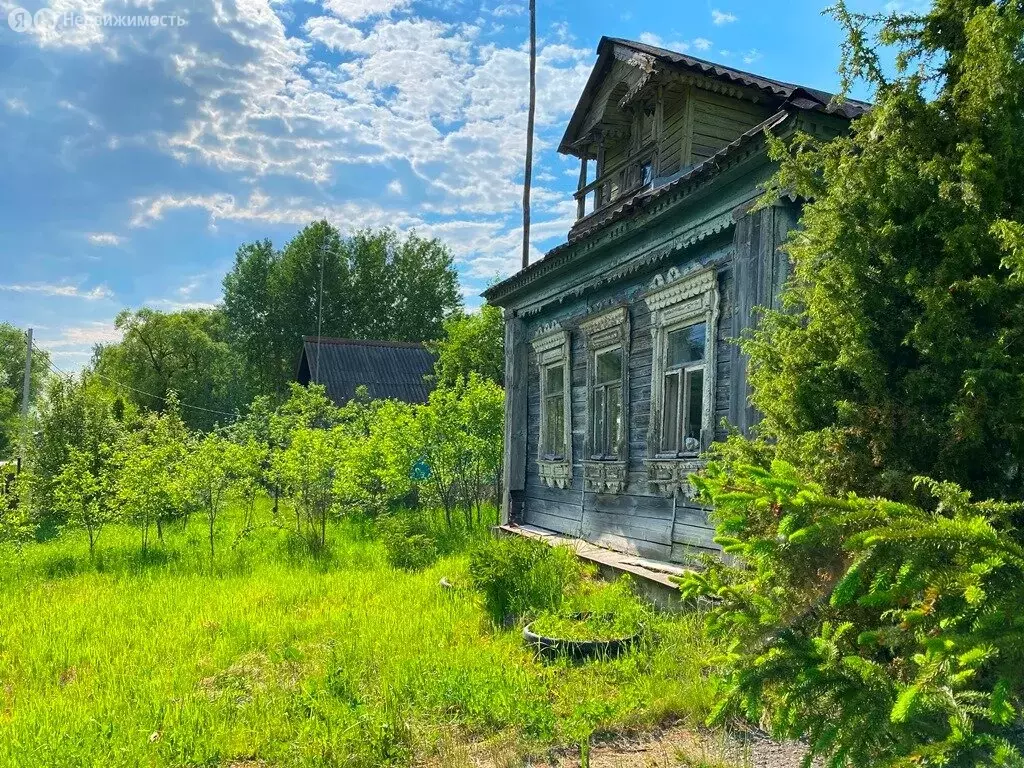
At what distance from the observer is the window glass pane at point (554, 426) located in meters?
11.0

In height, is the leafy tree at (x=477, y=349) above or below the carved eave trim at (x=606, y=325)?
above

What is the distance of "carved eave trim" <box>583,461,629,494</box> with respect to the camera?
895 centimetres

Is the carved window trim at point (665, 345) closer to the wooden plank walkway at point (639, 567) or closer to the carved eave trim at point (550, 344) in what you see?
the wooden plank walkway at point (639, 567)

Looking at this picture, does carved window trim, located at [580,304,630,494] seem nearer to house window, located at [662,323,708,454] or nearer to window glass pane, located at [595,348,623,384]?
window glass pane, located at [595,348,623,384]

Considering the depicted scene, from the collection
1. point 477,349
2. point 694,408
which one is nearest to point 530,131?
point 477,349

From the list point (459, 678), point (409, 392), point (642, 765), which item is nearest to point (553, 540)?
point (459, 678)

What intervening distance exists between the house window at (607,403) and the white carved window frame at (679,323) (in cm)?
85

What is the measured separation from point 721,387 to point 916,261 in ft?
13.3

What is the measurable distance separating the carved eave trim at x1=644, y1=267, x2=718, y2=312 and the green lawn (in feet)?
10.8

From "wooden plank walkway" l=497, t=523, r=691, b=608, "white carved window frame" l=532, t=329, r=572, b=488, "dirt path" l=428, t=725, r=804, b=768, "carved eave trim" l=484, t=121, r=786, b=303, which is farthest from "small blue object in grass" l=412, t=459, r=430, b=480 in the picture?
"dirt path" l=428, t=725, r=804, b=768

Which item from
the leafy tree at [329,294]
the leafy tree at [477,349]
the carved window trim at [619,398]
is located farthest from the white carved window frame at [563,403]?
the leafy tree at [329,294]

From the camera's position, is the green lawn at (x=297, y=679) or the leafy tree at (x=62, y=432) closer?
the green lawn at (x=297, y=679)

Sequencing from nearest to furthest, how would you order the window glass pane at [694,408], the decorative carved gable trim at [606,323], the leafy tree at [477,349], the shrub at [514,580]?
the shrub at [514,580] < the window glass pane at [694,408] < the decorative carved gable trim at [606,323] < the leafy tree at [477,349]

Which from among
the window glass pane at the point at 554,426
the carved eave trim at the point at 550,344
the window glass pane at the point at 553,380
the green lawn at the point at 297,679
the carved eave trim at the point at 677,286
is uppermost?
the carved eave trim at the point at 677,286
